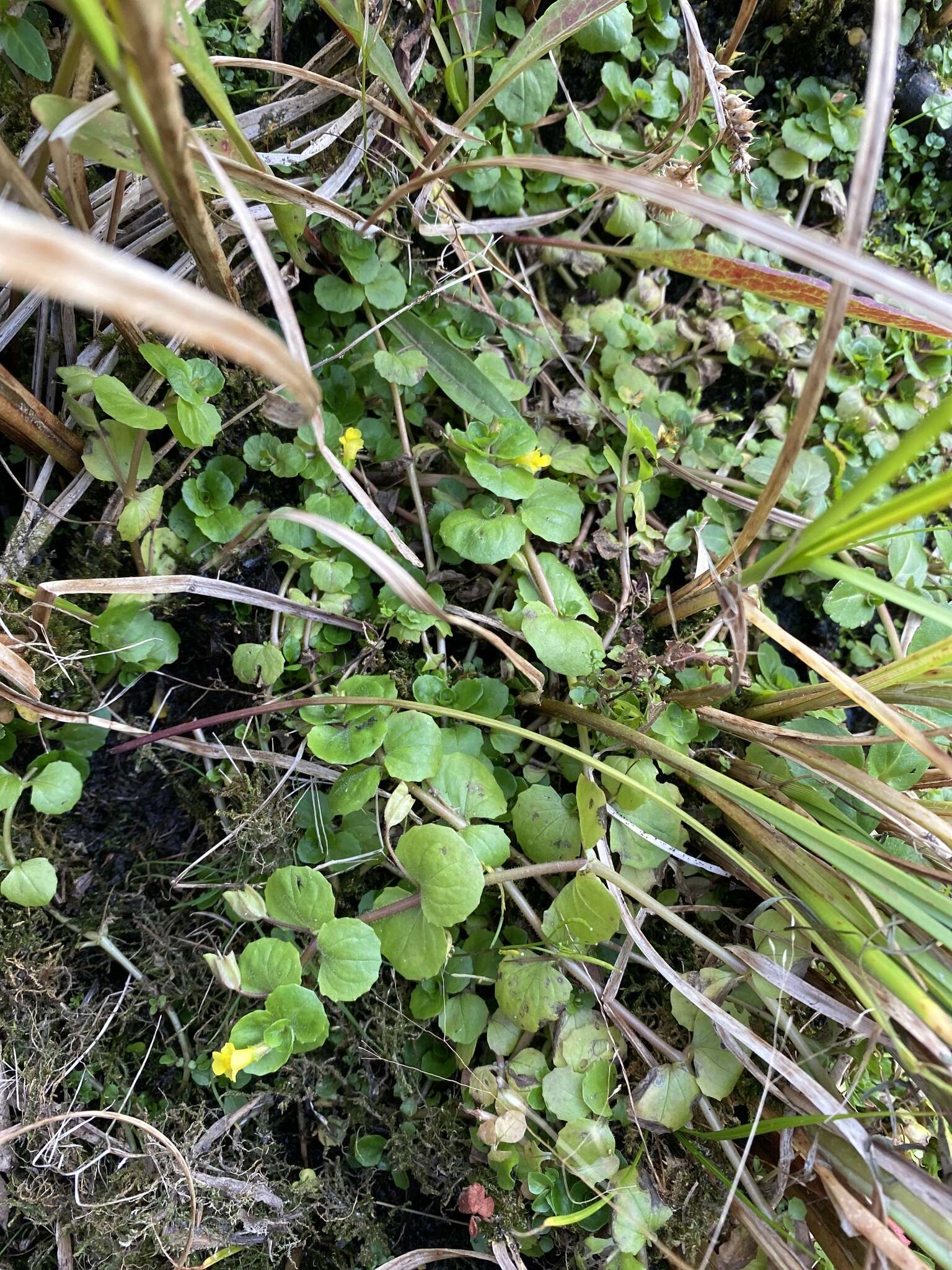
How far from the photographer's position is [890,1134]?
1.03 m

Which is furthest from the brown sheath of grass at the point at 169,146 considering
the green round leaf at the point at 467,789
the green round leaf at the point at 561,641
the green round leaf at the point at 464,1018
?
the green round leaf at the point at 464,1018

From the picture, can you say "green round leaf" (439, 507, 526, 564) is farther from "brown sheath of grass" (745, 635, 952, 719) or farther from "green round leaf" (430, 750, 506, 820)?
"brown sheath of grass" (745, 635, 952, 719)

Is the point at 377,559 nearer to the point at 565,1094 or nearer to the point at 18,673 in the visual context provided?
the point at 18,673

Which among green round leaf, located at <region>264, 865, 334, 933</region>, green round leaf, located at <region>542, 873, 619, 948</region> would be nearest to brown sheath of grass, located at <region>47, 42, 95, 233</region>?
green round leaf, located at <region>264, 865, 334, 933</region>

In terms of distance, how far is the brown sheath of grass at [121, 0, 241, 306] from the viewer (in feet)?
1.91

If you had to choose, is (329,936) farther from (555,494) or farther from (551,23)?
(551,23)

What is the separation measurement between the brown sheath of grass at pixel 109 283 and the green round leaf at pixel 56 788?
0.80 m

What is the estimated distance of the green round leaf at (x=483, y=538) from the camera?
1176 millimetres

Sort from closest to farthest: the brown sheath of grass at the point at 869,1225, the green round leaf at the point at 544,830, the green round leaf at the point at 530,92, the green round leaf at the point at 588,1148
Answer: the brown sheath of grass at the point at 869,1225
the green round leaf at the point at 588,1148
the green round leaf at the point at 544,830
the green round leaf at the point at 530,92

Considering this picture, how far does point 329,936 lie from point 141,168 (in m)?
0.98

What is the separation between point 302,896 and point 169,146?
90 cm

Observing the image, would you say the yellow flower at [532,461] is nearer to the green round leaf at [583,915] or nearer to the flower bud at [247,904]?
the green round leaf at [583,915]

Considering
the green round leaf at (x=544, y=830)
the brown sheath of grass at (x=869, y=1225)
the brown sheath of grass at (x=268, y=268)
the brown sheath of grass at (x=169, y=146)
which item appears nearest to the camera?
the brown sheath of grass at (x=169, y=146)

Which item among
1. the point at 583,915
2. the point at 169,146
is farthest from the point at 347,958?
the point at 169,146
